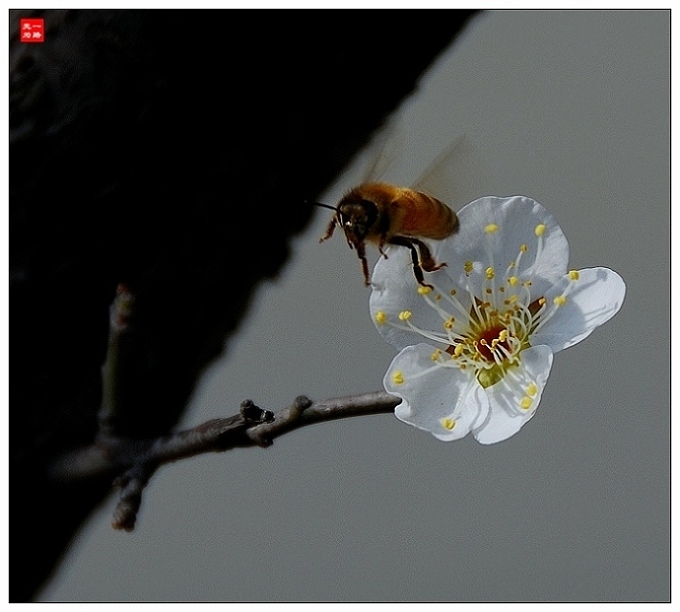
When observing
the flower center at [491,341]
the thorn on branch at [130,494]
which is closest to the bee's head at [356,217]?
the flower center at [491,341]

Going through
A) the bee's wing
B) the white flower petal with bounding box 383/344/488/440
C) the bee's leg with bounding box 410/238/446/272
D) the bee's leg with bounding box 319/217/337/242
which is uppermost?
the bee's wing

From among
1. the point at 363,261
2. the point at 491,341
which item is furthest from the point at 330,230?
the point at 491,341

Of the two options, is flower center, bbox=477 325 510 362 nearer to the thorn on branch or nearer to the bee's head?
the bee's head

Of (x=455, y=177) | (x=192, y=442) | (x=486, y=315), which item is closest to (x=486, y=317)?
(x=486, y=315)

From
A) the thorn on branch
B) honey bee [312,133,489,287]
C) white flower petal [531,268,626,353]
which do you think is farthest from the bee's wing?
the thorn on branch

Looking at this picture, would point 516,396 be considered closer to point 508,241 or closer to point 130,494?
point 508,241

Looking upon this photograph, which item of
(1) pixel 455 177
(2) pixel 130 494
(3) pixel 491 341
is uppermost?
(1) pixel 455 177

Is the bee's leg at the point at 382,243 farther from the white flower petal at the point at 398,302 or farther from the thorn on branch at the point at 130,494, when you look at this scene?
the thorn on branch at the point at 130,494

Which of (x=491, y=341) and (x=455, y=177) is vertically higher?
(x=455, y=177)
